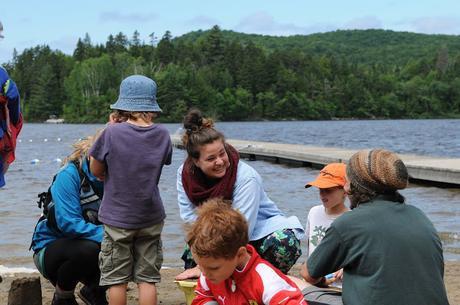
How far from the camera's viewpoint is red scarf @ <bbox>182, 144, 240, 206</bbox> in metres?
4.22

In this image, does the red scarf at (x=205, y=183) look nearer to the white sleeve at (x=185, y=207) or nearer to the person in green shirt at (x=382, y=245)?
the white sleeve at (x=185, y=207)

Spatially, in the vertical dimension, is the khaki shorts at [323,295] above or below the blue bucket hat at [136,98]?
below

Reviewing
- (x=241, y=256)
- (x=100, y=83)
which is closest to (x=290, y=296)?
(x=241, y=256)

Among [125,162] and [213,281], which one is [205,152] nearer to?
[125,162]

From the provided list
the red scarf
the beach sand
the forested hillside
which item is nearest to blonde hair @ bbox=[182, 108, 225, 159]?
the red scarf

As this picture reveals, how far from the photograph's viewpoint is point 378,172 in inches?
125

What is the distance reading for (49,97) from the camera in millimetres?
133250

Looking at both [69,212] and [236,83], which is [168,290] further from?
[236,83]

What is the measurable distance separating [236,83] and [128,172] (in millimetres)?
133206

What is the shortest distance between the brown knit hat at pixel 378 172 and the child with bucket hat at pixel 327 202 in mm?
A: 1232

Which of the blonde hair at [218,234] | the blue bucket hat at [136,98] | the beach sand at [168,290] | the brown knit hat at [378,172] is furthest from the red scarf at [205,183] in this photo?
the beach sand at [168,290]

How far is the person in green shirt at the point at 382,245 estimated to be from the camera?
10.2 ft

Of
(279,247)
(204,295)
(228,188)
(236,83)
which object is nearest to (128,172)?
(228,188)

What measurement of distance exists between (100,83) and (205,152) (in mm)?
128406
